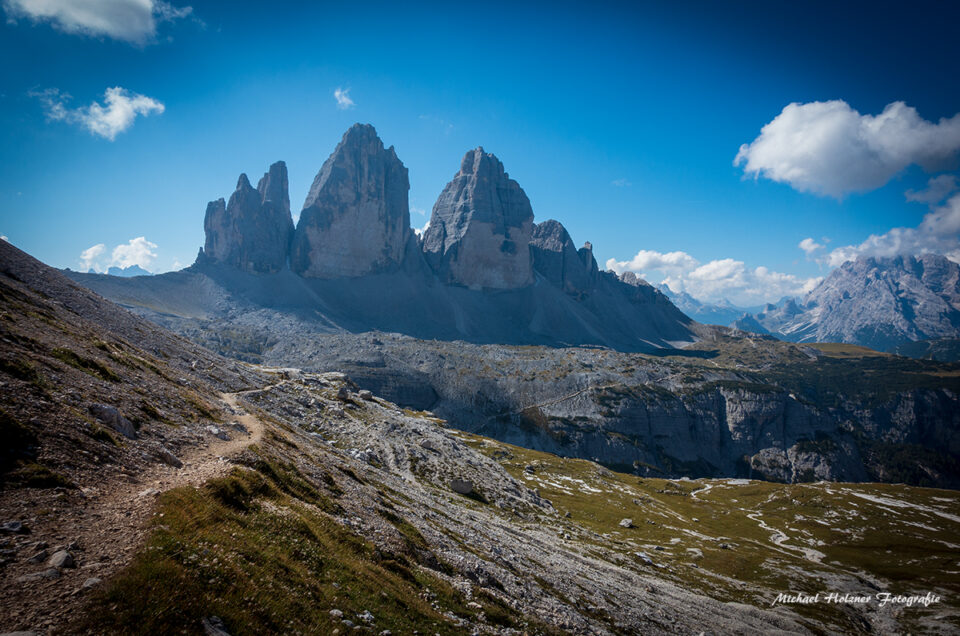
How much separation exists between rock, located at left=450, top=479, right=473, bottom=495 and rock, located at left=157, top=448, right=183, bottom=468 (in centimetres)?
5245

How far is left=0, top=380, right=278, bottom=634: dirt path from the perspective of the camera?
1017cm

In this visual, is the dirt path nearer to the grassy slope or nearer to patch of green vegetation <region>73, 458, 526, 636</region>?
patch of green vegetation <region>73, 458, 526, 636</region>

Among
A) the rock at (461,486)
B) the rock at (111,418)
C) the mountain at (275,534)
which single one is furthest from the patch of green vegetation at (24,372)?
the rock at (461,486)

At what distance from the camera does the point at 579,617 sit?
95.1 ft

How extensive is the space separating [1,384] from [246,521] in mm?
14332

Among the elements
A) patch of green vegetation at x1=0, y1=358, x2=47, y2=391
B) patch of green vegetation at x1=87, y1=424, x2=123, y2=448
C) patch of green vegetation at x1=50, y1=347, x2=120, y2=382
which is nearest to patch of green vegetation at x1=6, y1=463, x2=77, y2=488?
patch of green vegetation at x1=87, y1=424, x2=123, y2=448

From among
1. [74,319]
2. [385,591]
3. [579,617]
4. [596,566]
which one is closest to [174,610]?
[385,591]

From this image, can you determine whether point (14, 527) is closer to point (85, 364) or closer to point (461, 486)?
point (85, 364)

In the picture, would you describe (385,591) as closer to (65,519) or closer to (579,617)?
(65,519)

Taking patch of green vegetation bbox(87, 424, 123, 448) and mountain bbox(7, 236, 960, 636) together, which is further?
patch of green vegetation bbox(87, 424, 123, 448)

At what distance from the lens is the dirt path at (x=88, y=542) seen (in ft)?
33.4

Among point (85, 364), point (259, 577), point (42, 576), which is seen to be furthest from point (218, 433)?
point (42, 576)

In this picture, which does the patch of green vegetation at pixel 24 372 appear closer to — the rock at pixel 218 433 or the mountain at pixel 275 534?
the mountain at pixel 275 534

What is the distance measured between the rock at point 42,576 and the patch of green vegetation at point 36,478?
5459 millimetres
